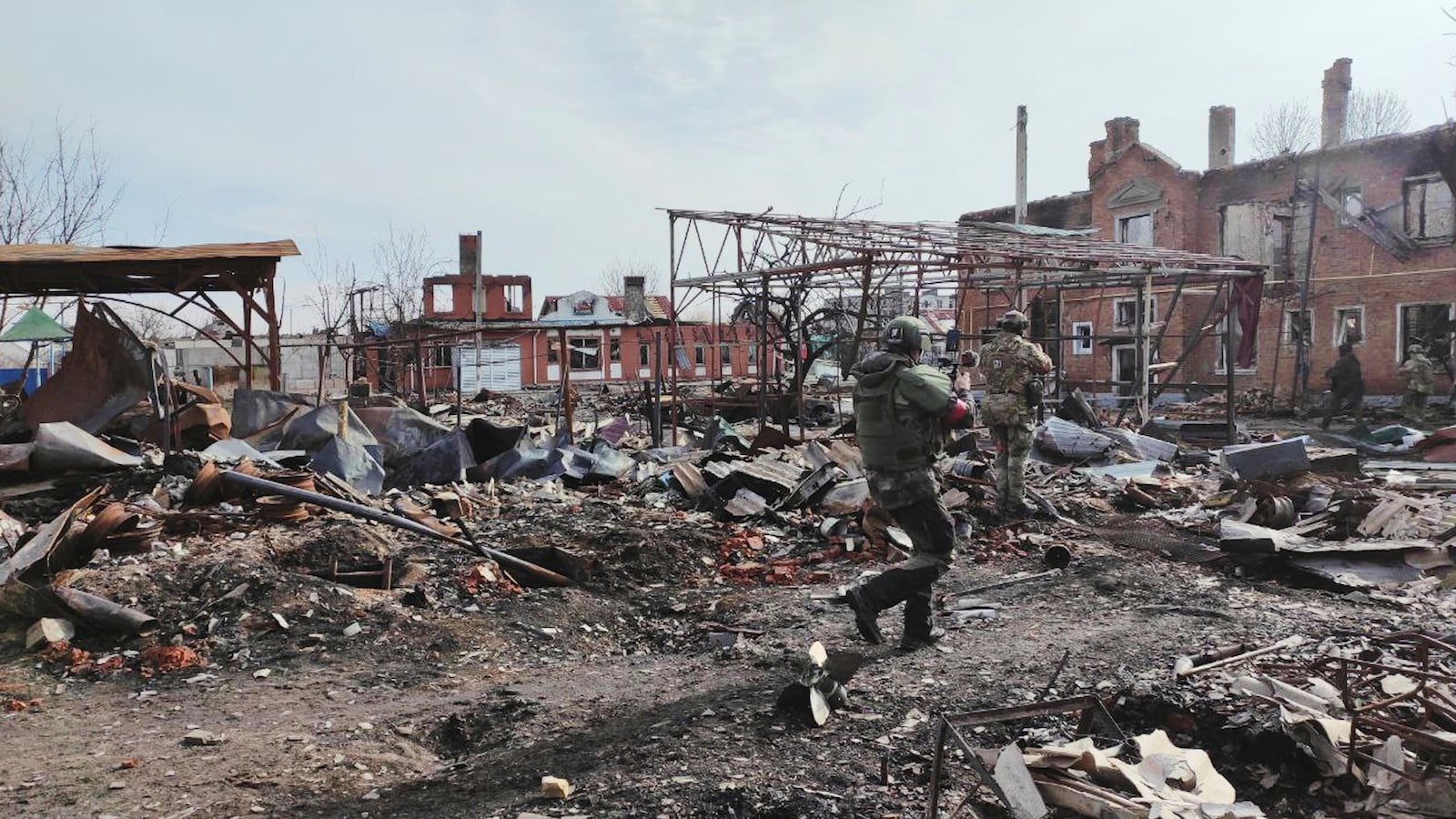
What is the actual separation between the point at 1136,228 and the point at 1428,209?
7.10 meters

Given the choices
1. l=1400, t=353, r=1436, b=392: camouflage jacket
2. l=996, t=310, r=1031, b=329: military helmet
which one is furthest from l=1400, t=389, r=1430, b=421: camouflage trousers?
l=996, t=310, r=1031, b=329: military helmet

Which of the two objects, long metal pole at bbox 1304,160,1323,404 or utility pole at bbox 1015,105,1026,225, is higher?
utility pole at bbox 1015,105,1026,225

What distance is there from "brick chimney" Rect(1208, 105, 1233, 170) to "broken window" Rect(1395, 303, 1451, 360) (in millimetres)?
8026

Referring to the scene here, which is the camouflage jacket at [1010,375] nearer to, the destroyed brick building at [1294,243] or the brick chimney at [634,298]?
the destroyed brick building at [1294,243]

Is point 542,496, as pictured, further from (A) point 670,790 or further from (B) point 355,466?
(A) point 670,790

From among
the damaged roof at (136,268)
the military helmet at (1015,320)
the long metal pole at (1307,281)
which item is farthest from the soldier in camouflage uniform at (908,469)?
the long metal pole at (1307,281)

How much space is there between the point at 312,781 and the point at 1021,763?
8.28 feet

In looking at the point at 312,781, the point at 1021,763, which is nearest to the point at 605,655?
the point at 312,781

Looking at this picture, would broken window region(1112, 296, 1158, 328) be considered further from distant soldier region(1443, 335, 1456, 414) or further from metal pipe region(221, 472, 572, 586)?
metal pipe region(221, 472, 572, 586)

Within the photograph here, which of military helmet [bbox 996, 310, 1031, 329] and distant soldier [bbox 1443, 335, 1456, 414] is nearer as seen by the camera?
military helmet [bbox 996, 310, 1031, 329]

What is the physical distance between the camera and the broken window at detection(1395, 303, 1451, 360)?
20.9m

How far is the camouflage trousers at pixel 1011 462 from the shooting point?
7895mm

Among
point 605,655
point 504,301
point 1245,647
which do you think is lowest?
point 605,655

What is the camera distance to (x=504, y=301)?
130 ft
